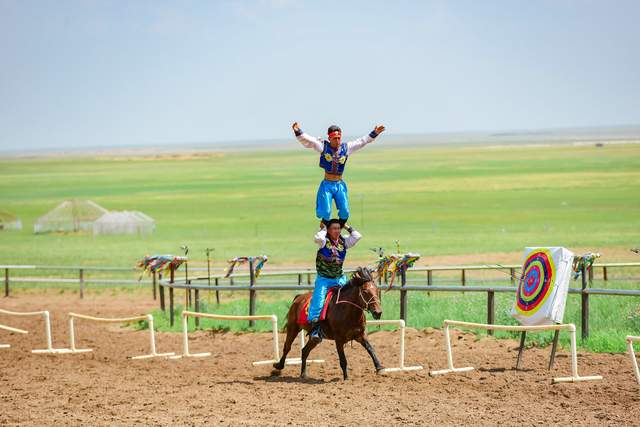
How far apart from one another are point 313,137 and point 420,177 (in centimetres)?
8273

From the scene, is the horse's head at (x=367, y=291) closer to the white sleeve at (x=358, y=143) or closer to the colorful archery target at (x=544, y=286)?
the white sleeve at (x=358, y=143)

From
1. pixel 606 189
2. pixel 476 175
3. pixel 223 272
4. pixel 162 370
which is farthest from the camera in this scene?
pixel 476 175

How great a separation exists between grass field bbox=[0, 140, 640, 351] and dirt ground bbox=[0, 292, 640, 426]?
1.75 metres

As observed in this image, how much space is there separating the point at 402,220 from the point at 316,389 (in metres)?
40.6

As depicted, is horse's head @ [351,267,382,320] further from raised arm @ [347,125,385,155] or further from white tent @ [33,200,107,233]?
white tent @ [33,200,107,233]

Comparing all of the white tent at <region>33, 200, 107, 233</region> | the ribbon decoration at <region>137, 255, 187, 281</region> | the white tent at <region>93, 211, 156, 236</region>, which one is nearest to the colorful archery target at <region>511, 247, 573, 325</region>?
the ribbon decoration at <region>137, 255, 187, 281</region>

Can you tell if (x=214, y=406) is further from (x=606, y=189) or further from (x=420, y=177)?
(x=420, y=177)

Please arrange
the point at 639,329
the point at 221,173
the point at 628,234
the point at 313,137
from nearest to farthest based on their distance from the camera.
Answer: the point at 313,137
the point at 639,329
the point at 628,234
the point at 221,173

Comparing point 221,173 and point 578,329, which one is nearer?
point 578,329

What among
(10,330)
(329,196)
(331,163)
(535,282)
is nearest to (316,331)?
(329,196)

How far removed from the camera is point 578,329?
1558cm

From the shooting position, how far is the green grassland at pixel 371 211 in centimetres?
4003

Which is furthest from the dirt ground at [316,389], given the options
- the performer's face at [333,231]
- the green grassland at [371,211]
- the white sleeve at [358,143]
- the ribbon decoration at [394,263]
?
the green grassland at [371,211]

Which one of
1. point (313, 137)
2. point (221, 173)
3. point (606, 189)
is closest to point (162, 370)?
point (313, 137)
